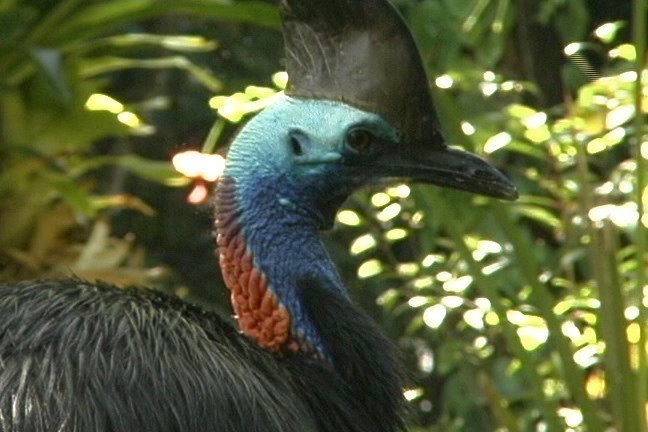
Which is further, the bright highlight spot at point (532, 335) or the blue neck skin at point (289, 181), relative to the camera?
the bright highlight spot at point (532, 335)

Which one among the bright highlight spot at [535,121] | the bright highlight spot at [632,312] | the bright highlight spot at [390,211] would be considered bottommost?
the bright highlight spot at [632,312]

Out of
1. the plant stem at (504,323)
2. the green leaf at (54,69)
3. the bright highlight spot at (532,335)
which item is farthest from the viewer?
the green leaf at (54,69)

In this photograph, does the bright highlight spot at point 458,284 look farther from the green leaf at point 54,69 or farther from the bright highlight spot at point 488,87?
the green leaf at point 54,69

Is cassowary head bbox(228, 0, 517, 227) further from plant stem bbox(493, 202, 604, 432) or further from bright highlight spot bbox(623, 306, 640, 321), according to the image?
bright highlight spot bbox(623, 306, 640, 321)

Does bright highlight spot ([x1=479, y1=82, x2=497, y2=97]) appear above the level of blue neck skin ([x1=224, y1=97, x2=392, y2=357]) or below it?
above

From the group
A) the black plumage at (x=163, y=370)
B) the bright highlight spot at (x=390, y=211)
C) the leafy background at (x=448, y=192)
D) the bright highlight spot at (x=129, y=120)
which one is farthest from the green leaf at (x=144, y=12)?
the black plumage at (x=163, y=370)

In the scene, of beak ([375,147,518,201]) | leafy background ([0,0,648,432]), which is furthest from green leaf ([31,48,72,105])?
beak ([375,147,518,201])

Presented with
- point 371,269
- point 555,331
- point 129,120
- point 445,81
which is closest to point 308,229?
point 555,331

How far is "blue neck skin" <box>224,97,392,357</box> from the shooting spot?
9.99ft

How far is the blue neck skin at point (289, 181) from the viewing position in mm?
3045

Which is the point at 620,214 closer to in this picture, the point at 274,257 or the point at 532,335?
the point at 532,335

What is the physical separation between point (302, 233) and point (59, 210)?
2220 mm

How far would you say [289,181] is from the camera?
3074 mm

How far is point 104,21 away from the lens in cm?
522
